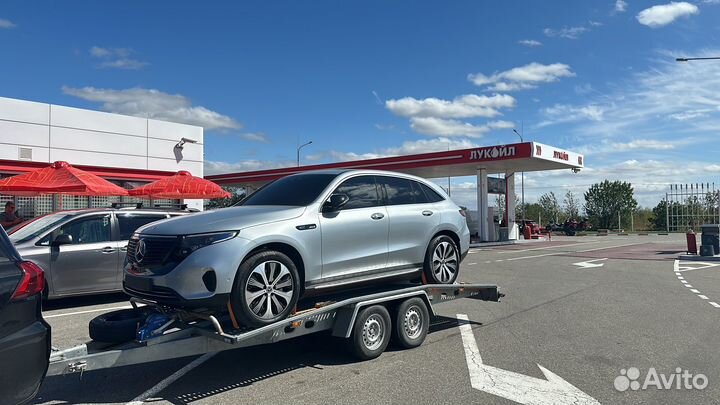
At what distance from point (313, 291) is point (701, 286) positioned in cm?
1092

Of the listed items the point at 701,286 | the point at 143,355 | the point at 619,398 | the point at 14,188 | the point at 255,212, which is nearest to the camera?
the point at 143,355

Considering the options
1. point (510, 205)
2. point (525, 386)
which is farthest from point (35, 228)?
point (510, 205)

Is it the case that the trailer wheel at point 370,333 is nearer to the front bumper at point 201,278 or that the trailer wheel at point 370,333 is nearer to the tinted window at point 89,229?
the front bumper at point 201,278

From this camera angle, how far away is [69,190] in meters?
13.0

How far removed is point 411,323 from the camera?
6.50 meters

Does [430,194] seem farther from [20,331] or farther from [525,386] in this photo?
[20,331]

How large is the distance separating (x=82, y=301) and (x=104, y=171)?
38.5 ft

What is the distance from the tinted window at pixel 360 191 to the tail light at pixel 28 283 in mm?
3081

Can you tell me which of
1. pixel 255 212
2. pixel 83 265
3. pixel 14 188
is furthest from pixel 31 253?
pixel 14 188

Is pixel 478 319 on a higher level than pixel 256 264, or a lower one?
lower

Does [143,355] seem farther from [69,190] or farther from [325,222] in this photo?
[69,190]

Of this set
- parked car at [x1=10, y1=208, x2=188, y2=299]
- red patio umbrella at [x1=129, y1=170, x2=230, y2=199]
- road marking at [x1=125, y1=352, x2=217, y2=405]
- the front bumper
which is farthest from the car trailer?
red patio umbrella at [x1=129, y1=170, x2=230, y2=199]

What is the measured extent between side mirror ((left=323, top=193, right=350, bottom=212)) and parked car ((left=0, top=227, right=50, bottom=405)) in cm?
283

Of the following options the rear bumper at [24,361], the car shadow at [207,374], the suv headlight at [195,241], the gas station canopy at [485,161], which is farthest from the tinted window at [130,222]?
the gas station canopy at [485,161]
